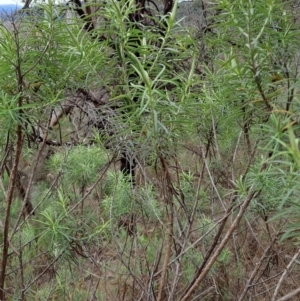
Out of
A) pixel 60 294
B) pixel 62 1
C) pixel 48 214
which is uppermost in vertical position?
pixel 62 1

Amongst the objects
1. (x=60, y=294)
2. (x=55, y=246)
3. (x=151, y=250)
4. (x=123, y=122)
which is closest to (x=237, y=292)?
(x=151, y=250)

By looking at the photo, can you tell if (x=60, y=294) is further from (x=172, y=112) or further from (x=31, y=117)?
(x=172, y=112)

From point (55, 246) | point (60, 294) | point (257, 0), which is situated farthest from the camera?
point (60, 294)

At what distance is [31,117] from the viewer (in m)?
1.38

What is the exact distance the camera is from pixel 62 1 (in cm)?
139

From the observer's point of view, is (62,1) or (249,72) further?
(62,1)

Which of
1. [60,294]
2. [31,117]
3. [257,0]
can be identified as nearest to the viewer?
[257,0]

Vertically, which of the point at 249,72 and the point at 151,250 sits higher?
the point at 249,72

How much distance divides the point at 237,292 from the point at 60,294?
106cm

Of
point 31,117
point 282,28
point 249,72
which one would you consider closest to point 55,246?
point 31,117

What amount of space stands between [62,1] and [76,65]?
8.4 inches

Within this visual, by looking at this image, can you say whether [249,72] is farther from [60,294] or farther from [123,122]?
[60,294]

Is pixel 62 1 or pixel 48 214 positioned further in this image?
pixel 48 214

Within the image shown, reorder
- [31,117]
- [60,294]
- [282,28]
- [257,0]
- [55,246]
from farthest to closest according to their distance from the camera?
[60,294] → [55,246] → [31,117] → [282,28] → [257,0]
